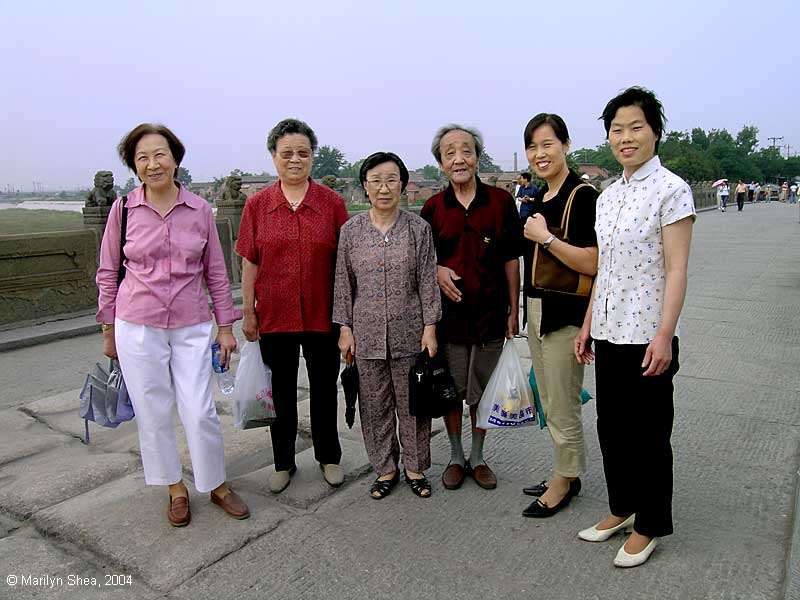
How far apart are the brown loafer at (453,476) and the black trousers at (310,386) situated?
0.58 metres

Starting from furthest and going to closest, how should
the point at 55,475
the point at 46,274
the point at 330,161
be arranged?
the point at 330,161 → the point at 46,274 → the point at 55,475

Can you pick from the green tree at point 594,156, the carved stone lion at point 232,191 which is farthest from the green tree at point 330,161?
the carved stone lion at point 232,191

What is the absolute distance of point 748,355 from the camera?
5875mm

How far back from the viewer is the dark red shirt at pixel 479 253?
323cm

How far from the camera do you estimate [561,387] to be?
301cm

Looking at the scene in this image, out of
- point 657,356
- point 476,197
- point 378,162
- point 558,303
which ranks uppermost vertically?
point 378,162

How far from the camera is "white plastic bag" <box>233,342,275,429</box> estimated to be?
3.29 meters

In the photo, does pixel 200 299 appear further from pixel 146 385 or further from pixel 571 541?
pixel 571 541

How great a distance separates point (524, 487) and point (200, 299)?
1.85m

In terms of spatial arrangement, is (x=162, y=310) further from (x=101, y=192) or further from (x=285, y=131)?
(x=101, y=192)

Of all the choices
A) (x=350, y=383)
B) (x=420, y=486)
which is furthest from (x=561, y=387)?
(x=350, y=383)

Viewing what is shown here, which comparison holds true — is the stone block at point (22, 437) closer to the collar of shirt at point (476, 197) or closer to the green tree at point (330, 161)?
the collar of shirt at point (476, 197)

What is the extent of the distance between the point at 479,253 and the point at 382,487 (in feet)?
4.15

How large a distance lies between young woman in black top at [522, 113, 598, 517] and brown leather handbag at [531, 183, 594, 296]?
2cm
